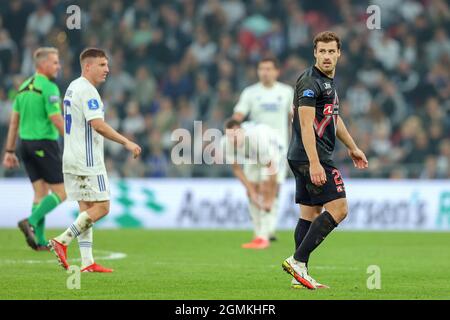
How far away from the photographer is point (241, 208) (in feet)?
63.8

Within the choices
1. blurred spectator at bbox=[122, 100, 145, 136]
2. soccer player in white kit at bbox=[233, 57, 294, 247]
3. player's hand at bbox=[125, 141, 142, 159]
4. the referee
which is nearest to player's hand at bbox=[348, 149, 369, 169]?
player's hand at bbox=[125, 141, 142, 159]

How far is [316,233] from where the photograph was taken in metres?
8.89

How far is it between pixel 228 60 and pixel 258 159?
28.9ft

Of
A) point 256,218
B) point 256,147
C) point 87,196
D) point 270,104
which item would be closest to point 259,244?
point 256,218

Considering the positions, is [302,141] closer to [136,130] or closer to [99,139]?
[99,139]

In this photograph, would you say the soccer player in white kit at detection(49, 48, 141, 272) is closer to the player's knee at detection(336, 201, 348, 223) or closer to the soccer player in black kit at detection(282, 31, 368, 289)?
the soccer player in black kit at detection(282, 31, 368, 289)

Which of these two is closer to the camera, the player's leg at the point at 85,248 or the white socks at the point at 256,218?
the player's leg at the point at 85,248

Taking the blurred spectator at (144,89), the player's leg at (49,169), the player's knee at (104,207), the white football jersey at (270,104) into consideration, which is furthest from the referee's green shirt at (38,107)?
→ the blurred spectator at (144,89)

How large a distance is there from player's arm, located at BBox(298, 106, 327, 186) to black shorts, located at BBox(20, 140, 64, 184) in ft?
18.0

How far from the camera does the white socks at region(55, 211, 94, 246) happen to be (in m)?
10.2

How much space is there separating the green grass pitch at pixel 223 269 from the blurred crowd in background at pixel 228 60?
468 cm

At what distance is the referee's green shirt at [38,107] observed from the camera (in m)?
13.0

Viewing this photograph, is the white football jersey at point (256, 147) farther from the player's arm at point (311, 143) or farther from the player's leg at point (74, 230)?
the player's arm at point (311, 143)
